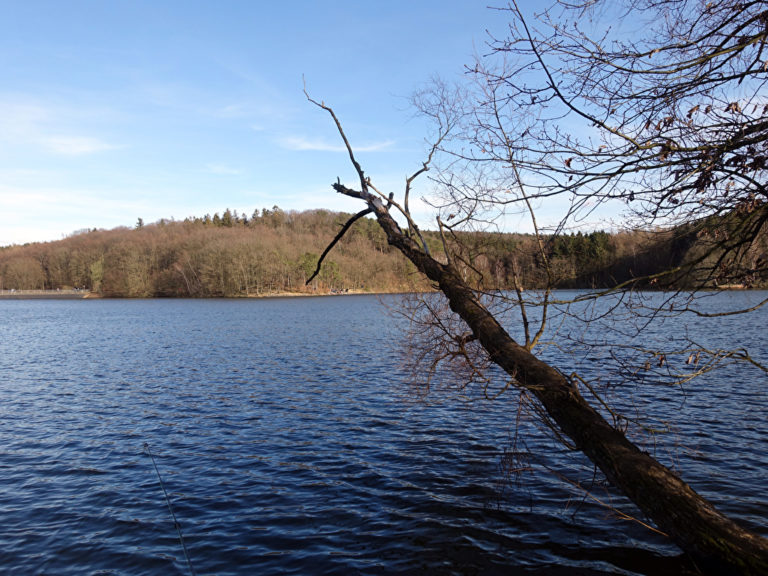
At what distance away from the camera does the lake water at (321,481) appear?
646 centimetres

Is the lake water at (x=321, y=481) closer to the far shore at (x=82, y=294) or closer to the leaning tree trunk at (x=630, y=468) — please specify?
the leaning tree trunk at (x=630, y=468)

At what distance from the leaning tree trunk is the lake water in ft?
5.73

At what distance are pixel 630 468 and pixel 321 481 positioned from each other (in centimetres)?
565

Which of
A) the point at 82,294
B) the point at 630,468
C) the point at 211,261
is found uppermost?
the point at 211,261

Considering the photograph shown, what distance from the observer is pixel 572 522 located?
23.5ft

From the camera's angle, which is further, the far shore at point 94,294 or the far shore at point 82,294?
the far shore at point 82,294

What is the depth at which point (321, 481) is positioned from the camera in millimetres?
8969

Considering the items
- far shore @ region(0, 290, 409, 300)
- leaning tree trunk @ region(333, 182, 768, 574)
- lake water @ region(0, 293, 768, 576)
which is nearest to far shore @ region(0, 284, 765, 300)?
far shore @ region(0, 290, 409, 300)

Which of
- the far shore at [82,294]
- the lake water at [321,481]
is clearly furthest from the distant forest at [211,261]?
the lake water at [321,481]

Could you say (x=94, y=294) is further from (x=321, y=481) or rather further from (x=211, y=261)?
(x=321, y=481)

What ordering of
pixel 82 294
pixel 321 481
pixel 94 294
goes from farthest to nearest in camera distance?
1. pixel 82 294
2. pixel 94 294
3. pixel 321 481

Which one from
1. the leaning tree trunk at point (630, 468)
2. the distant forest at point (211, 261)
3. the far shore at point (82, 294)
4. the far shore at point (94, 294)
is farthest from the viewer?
the far shore at point (82, 294)

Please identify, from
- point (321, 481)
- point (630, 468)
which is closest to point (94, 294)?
point (321, 481)

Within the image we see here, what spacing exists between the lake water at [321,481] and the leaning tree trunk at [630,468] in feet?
5.73
